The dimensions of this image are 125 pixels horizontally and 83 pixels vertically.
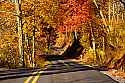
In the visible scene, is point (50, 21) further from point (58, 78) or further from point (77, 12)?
point (58, 78)

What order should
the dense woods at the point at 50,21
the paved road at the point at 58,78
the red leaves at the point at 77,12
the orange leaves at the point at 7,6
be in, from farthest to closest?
the orange leaves at the point at 7,6 < the red leaves at the point at 77,12 < the dense woods at the point at 50,21 < the paved road at the point at 58,78

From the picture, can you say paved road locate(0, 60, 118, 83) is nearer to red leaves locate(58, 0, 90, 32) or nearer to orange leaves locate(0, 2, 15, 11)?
red leaves locate(58, 0, 90, 32)

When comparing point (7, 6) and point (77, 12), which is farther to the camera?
point (7, 6)

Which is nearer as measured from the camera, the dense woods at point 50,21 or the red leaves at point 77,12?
the dense woods at point 50,21

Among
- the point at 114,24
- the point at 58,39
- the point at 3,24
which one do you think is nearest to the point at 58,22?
the point at 3,24

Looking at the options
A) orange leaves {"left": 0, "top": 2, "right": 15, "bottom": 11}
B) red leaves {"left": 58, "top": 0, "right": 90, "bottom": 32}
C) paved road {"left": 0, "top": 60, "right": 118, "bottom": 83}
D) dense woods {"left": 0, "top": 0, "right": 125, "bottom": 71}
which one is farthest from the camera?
orange leaves {"left": 0, "top": 2, "right": 15, "bottom": 11}

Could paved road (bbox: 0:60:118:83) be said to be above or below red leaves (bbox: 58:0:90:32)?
below

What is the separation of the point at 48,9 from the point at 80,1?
5.18m

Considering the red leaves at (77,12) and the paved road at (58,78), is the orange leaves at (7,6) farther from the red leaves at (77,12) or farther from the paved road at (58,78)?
the paved road at (58,78)

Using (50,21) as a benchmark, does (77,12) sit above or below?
above

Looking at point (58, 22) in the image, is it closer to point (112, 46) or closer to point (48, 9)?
point (48, 9)

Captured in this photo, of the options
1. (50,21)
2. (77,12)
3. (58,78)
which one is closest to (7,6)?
(50,21)

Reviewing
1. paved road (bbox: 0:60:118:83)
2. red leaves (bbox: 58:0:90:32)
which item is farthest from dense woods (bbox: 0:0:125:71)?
paved road (bbox: 0:60:118:83)

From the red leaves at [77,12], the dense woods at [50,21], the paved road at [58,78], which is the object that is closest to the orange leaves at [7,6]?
the dense woods at [50,21]
